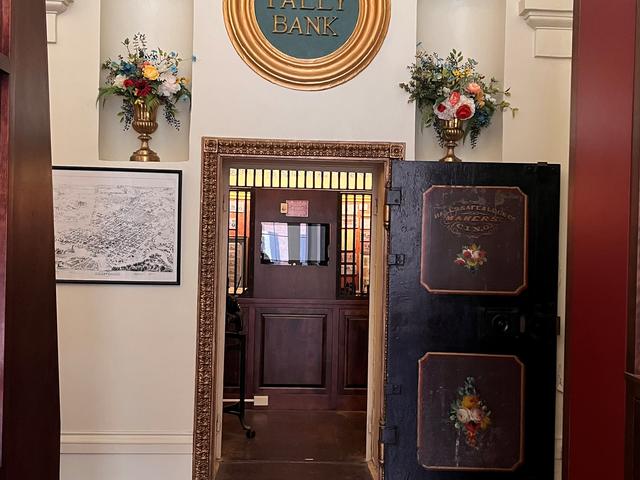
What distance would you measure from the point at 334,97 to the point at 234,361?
11.1 ft

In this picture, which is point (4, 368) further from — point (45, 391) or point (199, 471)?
point (199, 471)

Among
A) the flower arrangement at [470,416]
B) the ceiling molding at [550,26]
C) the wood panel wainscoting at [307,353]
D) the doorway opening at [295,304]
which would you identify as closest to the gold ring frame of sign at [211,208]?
the flower arrangement at [470,416]

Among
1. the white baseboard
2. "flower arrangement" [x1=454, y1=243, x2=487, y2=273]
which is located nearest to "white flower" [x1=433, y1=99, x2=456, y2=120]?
"flower arrangement" [x1=454, y1=243, x2=487, y2=273]

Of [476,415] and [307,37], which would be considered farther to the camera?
[307,37]

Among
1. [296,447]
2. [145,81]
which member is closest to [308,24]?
[145,81]

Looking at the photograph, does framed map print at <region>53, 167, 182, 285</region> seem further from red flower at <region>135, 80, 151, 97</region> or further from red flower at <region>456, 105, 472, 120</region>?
red flower at <region>456, 105, 472, 120</region>

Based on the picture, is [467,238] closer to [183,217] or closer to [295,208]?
[183,217]

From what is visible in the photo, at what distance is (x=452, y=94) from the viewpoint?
3.59 meters

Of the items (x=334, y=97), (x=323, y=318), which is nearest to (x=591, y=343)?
(x=334, y=97)

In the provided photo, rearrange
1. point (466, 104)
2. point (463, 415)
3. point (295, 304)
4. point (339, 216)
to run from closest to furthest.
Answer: point (463, 415)
point (466, 104)
point (295, 304)
point (339, 216)

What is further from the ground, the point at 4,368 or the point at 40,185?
the point at 40,185

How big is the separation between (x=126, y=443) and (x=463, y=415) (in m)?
1.87

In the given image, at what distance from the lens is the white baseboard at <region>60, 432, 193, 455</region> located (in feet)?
11.6

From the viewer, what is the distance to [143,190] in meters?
3.60
